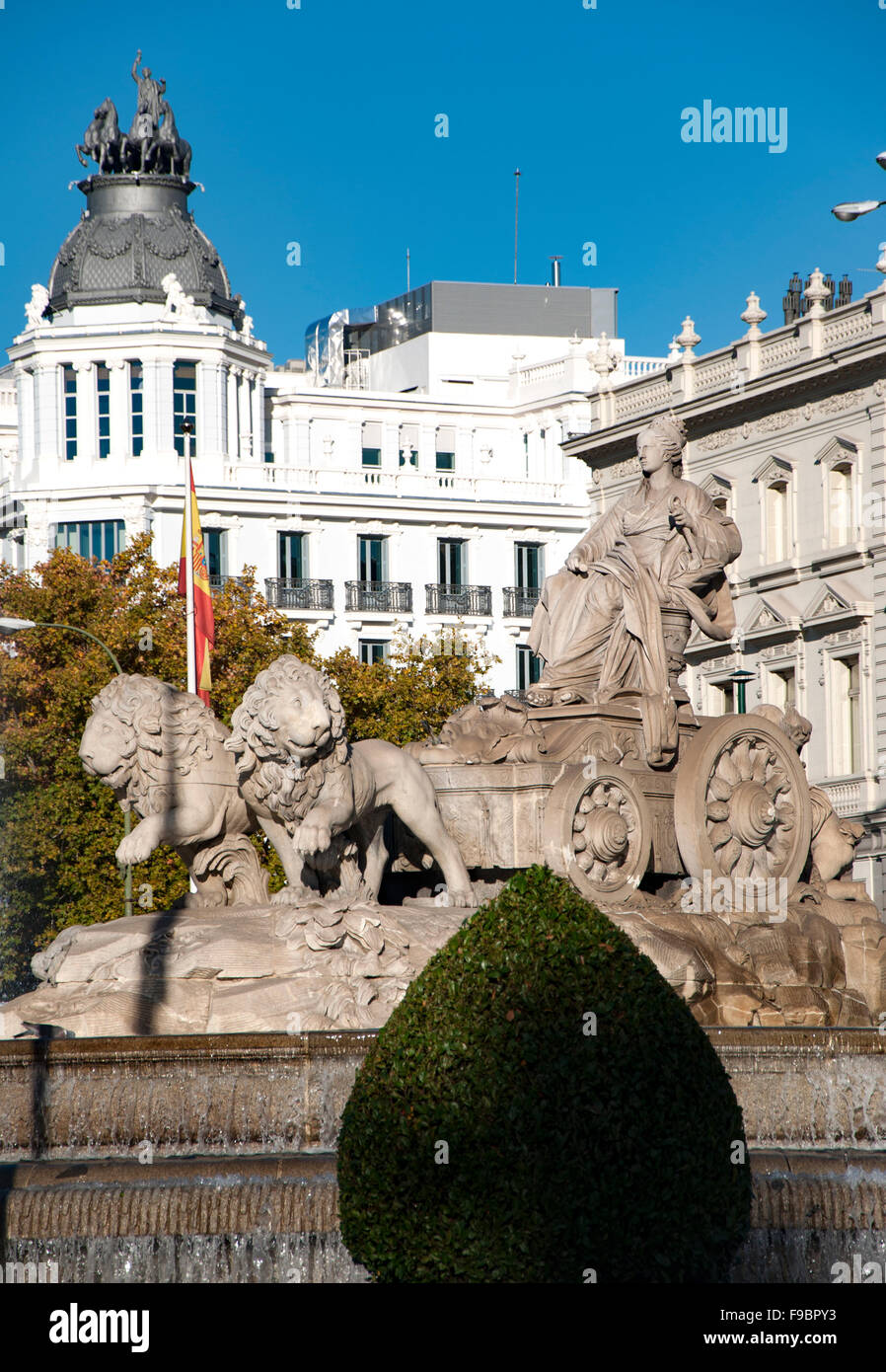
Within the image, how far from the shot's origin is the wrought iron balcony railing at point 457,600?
81125 mm

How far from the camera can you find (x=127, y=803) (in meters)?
18.0

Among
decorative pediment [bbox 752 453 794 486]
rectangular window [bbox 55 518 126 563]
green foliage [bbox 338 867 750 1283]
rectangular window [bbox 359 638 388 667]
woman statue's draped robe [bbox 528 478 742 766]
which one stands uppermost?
rectangular window [bbox 55 518 126 563]

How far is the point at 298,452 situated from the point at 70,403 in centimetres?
1198

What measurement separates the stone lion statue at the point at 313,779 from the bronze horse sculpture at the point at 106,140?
70.6 meters

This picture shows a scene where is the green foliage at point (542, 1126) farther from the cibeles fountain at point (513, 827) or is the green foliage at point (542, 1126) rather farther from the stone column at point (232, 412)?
the stone column at point (232, 412)

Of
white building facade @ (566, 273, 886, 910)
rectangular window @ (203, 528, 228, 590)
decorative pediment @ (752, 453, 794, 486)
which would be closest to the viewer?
white building facade @ (566, 273, 886, 910)

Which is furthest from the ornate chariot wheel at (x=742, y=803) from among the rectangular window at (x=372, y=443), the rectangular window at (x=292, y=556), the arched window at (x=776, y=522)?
the rectangular window at (x=372, y=443)

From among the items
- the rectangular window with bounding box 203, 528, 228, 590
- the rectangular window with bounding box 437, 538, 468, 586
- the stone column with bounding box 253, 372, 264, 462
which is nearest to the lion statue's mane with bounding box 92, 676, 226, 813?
the rectangular window with bounding box 203, 528, 228, 590

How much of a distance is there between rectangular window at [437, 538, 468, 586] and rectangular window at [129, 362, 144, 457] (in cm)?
998

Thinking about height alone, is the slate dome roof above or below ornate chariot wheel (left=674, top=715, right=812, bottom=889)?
above

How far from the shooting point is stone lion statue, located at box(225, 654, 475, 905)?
666 inches

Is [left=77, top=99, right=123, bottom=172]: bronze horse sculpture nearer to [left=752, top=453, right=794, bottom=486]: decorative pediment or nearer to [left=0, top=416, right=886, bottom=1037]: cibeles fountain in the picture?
[left=752, top=453, right=794, bottom=486]: decorative pediment

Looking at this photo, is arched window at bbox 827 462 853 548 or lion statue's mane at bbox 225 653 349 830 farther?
arched window at bbox 827 462 853 548

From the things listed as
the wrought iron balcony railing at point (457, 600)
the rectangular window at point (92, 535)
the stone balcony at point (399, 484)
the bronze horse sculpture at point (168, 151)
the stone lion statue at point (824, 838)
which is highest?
the bronze horse sculpture at point (168, 151)
